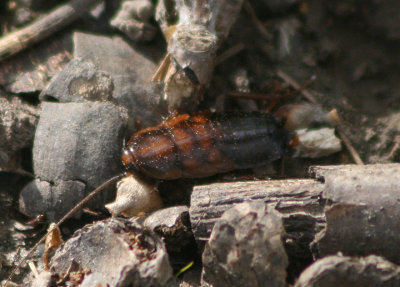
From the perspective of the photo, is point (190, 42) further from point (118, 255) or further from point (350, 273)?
point (350, 273)

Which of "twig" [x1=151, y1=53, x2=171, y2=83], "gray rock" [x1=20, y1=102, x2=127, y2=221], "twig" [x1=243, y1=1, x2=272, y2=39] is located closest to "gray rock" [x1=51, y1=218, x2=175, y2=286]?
"gray rock" [x1=20, y1=102, x2=127, y2=221]

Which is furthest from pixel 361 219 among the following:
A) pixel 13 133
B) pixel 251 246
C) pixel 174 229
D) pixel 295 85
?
pixel 13 133

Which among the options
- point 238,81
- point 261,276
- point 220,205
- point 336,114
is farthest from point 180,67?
point 261,276

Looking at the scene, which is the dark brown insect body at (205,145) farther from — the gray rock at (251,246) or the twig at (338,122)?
the gray rock at (251,246)

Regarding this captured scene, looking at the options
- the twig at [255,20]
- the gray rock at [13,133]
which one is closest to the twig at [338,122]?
the twig at [255,20]

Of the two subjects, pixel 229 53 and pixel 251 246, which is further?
pixel 229 53

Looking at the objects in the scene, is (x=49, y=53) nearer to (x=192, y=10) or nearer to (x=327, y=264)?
(x=192, y=10)
